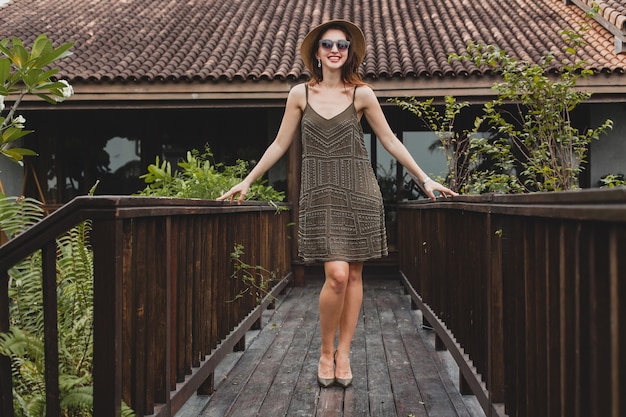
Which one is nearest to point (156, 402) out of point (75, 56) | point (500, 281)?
point (500, 281)

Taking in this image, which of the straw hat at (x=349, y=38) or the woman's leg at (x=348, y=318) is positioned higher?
the straw hat at (x=349, y=38)

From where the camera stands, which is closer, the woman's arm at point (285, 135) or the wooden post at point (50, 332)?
the wooden post at point (50, 332)

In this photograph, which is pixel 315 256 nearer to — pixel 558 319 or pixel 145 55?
pixel 558 319

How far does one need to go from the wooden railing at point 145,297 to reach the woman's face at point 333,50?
3.08ft

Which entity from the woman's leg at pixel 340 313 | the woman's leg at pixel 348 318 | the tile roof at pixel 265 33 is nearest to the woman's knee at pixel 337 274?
the woman's leg at pixel 340 313

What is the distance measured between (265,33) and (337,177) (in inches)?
276

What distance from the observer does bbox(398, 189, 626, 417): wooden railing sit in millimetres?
1045

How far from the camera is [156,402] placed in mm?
2010

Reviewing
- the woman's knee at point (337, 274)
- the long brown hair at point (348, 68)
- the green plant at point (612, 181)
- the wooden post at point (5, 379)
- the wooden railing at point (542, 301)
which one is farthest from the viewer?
the green plant at point (612, 181)

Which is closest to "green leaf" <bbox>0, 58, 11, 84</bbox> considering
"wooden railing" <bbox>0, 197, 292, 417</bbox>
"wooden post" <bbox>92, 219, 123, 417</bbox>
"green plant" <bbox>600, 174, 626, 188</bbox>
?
"wooden railing" <bbox>0, 197, 292, 417</bbox>

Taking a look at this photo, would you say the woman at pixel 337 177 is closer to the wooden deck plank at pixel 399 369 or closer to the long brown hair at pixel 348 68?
the long brown hair at pixel 348 68

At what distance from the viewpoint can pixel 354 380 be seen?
9.91 ft

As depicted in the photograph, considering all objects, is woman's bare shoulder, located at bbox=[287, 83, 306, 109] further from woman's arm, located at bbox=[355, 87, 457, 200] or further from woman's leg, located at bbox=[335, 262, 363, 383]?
woman's leg, located at bbox=[335, 262, 363, 383]

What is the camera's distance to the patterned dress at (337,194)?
2783 mm
